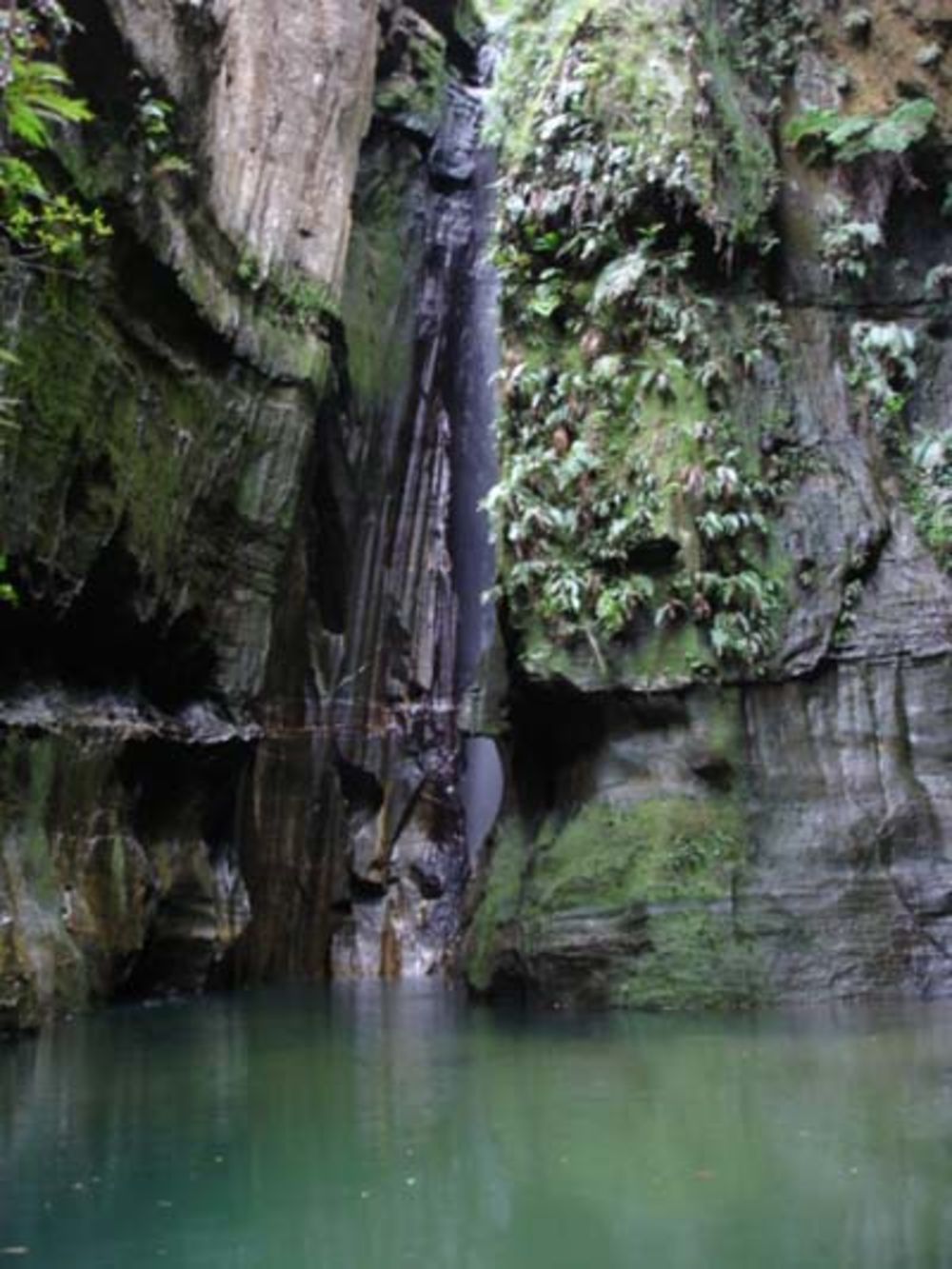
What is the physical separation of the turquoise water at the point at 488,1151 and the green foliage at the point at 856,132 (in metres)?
8.71

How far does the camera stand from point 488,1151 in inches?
226

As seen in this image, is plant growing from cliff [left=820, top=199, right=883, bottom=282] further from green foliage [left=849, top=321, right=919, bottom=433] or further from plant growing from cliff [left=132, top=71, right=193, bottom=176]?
plant growing from cliff [left=132, top=71, right=193, bottom=176]

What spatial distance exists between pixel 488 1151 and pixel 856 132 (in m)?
11.7

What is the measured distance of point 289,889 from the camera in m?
17.1

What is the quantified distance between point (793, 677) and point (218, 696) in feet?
19.1

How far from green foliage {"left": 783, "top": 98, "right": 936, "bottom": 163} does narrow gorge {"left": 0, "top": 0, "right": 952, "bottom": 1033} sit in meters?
0.06

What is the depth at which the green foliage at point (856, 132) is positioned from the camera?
13703 millimetres

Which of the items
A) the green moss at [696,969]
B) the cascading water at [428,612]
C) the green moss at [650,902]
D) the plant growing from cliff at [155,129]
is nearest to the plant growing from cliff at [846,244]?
the cascading water at [428,612]

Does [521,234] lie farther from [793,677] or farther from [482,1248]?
[482,1248]

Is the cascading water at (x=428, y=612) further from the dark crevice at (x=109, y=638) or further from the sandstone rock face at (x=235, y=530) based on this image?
the dark crevice at (x=109, y=638)

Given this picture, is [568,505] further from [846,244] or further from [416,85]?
[416,85]

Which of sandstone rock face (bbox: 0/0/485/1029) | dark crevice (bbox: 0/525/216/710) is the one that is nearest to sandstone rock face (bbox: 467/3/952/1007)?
sandstone rock face (bbox: 0/0/485/1029)

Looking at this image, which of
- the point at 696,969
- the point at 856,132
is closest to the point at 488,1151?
the point at 696,969

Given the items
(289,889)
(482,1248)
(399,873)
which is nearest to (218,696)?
(289,889)
